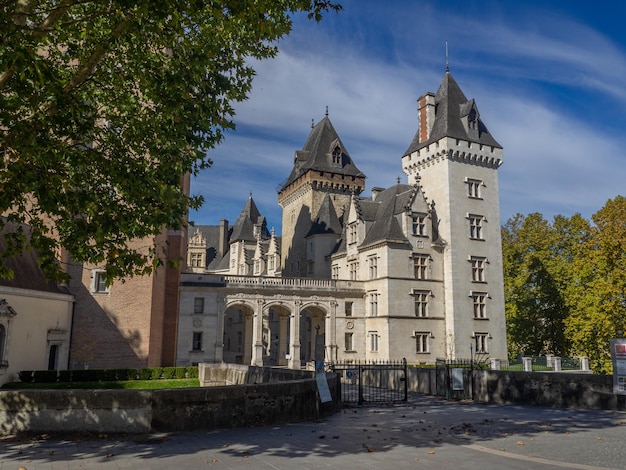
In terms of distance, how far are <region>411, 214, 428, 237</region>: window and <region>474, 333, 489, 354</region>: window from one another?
9594mm

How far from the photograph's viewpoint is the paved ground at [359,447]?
28.8 ft

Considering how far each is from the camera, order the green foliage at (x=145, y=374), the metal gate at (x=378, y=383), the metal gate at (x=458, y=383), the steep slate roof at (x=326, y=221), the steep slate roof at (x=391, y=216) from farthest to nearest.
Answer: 1. the steep slate roof at (x=326, y=221)
2. the steep slate roof at (x=391, y=216)
3. the green foliage at (x=145, y=374)
4. the metal gate at (x=378, y=383)
5. the metal gate at (x=458, y=383)

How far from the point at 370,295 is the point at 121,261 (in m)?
34.0

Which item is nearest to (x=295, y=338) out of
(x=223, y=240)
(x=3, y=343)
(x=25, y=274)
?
(x=25, y=274)

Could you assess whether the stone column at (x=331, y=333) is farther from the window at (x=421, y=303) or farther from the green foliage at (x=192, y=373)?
the green foliage at (x=192, y=373)

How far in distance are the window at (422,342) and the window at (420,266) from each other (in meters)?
4.68

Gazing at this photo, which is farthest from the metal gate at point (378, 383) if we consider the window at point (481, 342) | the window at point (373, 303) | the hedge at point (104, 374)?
the window at point (481, 342)

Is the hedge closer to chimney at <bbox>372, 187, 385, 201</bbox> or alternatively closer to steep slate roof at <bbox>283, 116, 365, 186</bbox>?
chimney at <bbox>372, 187, 385, 201</bbox>

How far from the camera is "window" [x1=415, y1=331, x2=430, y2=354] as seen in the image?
41.7 meters

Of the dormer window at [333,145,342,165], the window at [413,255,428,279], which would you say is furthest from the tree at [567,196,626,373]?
the dormer window at [333,145,342,165]

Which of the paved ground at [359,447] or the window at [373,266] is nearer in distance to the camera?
the paved ground at [359,447]

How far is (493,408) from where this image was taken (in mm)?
16891

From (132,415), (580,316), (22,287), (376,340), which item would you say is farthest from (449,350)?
(132,415)

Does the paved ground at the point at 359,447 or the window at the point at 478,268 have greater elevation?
the window at the point at 478,268
